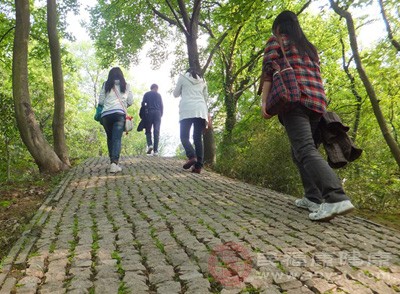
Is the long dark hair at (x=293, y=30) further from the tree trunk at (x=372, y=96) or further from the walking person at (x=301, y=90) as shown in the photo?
the tree trunk at (x=372, y=96)

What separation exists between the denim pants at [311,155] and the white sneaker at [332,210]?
4 cm

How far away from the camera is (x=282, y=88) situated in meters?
3.44

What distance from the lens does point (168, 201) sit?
472 cm

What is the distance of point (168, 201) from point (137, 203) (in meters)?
0.40

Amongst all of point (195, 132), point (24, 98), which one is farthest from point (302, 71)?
point (24, 98)

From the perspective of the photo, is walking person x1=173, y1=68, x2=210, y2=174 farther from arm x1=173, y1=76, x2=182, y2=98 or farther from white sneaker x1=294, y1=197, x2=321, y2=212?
white sneaker x1=294, y1=197, x2=321, y2=212

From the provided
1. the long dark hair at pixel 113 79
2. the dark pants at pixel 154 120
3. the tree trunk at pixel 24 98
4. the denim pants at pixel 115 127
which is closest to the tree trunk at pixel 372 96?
the long dark hair at pixel 113 79

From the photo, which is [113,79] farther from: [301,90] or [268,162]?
[301,90]

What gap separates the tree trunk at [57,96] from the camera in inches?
355

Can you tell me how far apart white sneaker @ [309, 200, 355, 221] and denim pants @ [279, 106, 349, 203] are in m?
0.04

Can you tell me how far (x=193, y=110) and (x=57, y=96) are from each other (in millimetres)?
4177

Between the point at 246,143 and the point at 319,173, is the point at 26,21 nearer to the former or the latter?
the point at 246,143

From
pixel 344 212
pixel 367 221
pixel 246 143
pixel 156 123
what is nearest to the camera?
pixel 344 212

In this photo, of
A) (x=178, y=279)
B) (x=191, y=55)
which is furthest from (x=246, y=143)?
(x=178, y=279)
